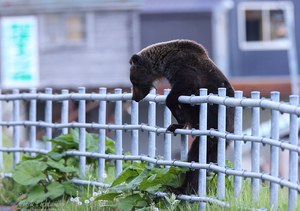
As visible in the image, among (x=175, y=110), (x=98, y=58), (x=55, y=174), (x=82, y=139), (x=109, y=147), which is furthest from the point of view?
(x=98, y=58)

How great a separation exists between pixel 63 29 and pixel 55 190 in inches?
1468

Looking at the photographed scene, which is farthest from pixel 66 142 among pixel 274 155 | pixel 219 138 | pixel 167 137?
pixel 274 155

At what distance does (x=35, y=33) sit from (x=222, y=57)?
7676 mm

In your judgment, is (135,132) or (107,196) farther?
(135,132)

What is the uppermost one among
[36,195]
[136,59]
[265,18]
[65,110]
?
[265,18]

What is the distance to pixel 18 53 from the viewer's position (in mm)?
46188

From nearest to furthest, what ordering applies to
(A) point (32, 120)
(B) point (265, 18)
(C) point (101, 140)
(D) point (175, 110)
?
(D) point (175, 110)
(C) point (101, 140)
(A) point (32, 120)
(B) point (265, 18)

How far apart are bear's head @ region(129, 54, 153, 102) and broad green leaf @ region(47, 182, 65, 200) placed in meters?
1.15

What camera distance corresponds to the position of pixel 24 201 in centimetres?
1108

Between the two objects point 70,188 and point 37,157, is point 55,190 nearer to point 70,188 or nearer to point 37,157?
point 70,188

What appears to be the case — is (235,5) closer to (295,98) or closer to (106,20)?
(106,20)

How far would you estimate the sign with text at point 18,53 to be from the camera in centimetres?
4569

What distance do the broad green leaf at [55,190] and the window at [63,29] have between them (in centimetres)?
3620

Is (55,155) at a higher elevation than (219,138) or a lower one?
lower
